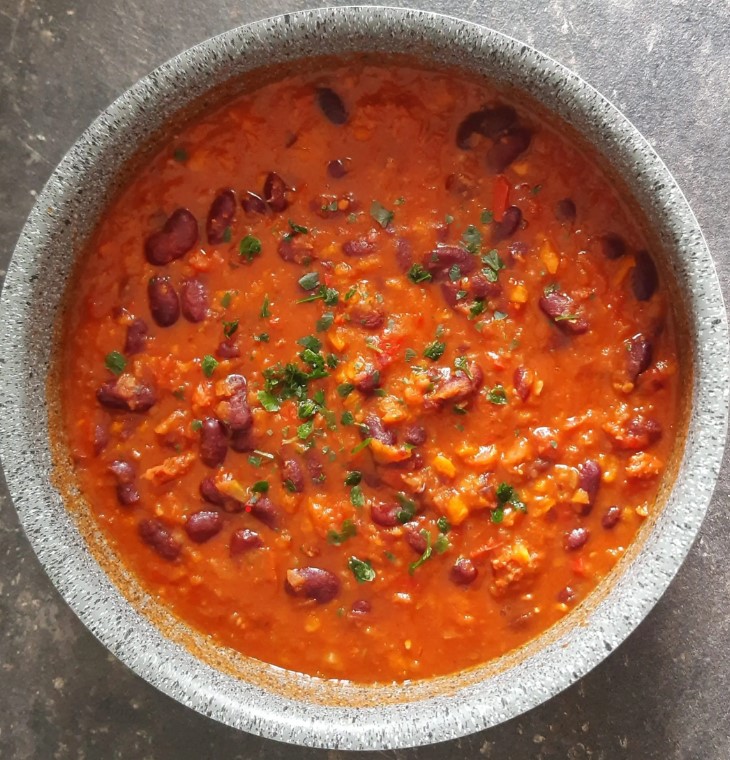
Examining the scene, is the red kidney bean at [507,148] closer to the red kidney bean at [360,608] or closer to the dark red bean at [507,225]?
the dark red bean at [507,225]

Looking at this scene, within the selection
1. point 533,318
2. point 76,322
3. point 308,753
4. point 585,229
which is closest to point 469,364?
point 533,318

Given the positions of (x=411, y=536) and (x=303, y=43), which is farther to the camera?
(x=411, y=536)

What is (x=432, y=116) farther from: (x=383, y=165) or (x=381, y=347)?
(x=381, y=347)

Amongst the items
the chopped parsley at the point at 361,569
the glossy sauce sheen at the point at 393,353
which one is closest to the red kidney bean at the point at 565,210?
the glossy sauce sheen at the point at 393,353

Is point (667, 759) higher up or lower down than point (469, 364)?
lower down

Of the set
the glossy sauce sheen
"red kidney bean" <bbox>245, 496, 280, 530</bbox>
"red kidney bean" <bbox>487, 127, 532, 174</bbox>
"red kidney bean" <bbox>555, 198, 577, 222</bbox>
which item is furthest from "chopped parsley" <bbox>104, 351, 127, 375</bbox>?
"red kidney bean" <bbox>555, 198, 577, 222</bbox>

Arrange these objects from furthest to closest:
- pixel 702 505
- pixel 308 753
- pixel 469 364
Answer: pixel 308 753 → pixel 469 364 → pixel 702 505

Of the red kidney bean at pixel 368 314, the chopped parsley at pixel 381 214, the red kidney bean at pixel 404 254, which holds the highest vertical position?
the chopped parsley at pixel 381 214

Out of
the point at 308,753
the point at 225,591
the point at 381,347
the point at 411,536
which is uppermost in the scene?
the point at 381,347

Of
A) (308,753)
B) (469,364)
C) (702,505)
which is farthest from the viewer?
(308,753)
